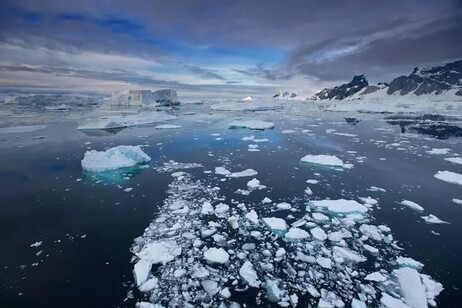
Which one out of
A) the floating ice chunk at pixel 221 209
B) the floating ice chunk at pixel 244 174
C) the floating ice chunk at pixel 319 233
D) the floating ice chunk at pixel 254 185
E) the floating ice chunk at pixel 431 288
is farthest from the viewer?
the floating ice chunk at pixel 244 174

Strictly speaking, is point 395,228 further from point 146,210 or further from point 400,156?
point 400,156

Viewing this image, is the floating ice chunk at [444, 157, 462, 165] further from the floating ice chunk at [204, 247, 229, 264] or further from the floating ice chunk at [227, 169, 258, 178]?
the floating ice chunk at [204, 247, 229, 264]

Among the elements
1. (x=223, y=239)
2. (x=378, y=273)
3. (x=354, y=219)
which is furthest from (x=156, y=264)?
(x=354, y=219)

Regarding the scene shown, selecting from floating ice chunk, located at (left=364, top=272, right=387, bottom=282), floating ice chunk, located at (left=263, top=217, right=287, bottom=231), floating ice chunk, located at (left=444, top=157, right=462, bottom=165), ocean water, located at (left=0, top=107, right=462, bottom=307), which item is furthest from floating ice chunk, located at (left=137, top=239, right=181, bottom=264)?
floating ice chunk, located at (left=444, top=157, right=462, bottom=165)

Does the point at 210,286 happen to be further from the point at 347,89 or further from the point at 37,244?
the point at 347,89

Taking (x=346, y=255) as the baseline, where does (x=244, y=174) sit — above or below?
below

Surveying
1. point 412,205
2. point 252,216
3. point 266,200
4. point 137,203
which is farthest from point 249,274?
point 412,205

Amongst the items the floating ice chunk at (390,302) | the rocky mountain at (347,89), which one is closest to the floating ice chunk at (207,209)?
the floating ice chunk at (390,302)

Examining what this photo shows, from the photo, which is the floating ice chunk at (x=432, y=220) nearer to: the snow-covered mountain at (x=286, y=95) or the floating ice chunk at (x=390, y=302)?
the floating ice chunk at (x=390, y=302)
